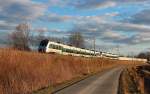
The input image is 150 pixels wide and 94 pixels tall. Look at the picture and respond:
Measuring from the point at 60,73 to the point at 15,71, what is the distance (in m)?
12.7

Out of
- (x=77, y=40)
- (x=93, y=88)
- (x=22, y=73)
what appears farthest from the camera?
(x=77, y=40)

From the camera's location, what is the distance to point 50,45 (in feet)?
195

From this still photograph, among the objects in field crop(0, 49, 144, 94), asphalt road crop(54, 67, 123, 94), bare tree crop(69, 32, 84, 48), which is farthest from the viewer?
bare tree crop(69, 32, 84, 48)

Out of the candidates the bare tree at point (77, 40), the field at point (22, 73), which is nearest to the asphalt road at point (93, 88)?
the field at point (22, 73)

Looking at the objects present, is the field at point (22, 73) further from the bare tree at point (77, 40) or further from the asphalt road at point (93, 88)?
the bare tree at point (77, 40)

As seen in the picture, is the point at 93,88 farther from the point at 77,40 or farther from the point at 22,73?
the point at 77,40

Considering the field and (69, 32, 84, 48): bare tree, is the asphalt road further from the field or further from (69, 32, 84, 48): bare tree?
(69, 32, 84, 48): bare tree

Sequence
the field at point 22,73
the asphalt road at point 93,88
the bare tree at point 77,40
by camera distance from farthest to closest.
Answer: the bare tree at point 77,40
the asphalt road at point 93,88
the field at point 22,73

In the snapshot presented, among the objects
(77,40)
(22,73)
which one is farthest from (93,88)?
(77,40)

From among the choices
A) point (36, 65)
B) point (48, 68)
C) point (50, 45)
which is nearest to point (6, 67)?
point (36, 65)

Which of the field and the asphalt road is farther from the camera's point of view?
the asphalt road

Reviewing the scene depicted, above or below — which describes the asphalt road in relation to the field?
below

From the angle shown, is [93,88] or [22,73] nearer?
[22,73]

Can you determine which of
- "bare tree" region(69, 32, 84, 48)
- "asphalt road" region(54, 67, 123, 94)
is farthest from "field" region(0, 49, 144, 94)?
"bare tree" region(69, 32, 84, 48)
